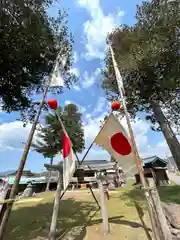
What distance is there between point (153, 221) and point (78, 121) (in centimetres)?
2800

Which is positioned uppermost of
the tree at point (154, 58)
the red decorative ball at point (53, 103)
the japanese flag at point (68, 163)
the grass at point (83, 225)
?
the tree at point (154, 58)

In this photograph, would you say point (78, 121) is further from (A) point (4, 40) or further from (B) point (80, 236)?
(B) point (80, 236)

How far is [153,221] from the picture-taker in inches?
182

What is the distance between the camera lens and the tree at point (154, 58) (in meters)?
11.0

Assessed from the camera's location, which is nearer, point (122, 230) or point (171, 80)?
point (122, 230)

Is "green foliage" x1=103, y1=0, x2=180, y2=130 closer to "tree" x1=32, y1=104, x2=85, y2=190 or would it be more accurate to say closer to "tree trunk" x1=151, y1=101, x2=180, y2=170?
"tree trunk" x1=151, y1=101, x2=180, y2=170

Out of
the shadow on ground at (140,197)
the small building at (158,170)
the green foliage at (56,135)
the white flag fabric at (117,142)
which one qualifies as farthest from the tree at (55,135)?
the white flag fabric at (117,142)

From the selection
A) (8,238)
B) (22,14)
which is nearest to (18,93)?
(22,14)

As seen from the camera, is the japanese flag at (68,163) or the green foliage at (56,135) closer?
the japanese flag at (68,163)

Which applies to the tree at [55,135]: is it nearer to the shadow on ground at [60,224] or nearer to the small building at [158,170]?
the small building at [158,170]

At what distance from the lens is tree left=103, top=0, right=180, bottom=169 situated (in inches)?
434

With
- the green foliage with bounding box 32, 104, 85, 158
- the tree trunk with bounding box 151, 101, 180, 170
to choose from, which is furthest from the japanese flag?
the green foliage with bounding box 32, 104, 85, 158

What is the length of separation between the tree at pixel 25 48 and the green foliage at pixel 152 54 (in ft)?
10.7

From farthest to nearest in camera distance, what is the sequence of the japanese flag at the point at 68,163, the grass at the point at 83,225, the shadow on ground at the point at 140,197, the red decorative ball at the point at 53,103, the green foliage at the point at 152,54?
the green foliage at the point at 152,54
the shadow on ground at the point at 140,197
the grass at the point at 83,225
the red decorative ball at the point at 53,103
the japanese flag at the point at 68,163
